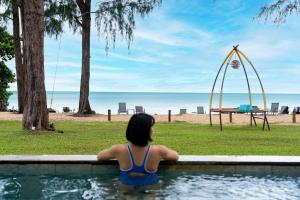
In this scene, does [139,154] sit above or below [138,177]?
above

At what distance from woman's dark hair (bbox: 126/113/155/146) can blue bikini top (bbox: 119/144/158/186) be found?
166 mm

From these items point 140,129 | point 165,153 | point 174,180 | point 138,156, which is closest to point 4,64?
point 174,180

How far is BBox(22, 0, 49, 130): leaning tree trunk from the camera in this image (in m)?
12.8

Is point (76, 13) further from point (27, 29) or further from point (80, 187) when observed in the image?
point (80, 187)

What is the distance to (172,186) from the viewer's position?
6.16 m

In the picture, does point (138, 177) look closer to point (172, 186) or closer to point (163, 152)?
point (163, 152)

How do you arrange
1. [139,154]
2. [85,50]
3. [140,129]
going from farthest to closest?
[85,50]
[139,154]
[140,129]

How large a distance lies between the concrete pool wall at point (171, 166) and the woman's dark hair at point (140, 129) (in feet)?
5.90

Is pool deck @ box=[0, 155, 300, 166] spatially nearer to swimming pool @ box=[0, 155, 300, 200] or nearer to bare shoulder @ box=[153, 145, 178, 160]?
swimming pool @ box=[0, 155, 300, 200]

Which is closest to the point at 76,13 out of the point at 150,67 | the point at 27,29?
the point at 27,29

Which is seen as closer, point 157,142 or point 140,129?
point 140,129

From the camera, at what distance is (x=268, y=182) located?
21.1ft

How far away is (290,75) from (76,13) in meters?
32.9

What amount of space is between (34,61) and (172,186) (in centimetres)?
786
